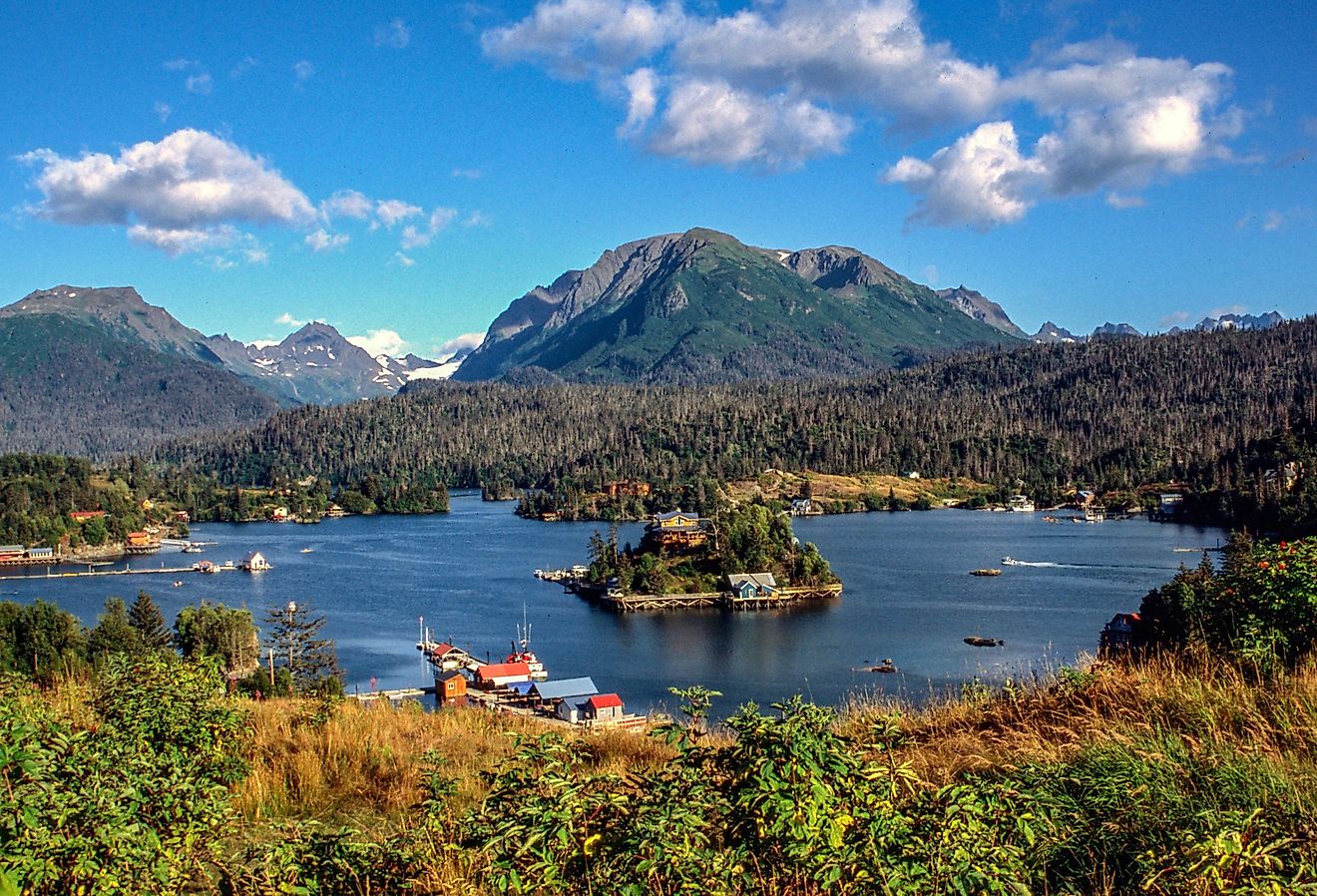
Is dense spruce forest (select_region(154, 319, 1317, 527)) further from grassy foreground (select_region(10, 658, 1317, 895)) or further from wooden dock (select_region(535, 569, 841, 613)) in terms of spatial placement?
grassy foreground (select_region(10, 658, 1317, 895))

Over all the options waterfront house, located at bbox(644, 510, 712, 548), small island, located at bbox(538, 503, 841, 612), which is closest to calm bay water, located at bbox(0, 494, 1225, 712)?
small island, located at bbox(538, 503, 841, 612)

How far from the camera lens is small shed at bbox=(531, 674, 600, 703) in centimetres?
2875

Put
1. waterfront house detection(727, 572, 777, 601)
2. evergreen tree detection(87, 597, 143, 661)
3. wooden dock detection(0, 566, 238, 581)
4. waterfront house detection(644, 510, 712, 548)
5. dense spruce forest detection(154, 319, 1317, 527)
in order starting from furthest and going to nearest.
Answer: dense spruce forest detection(154, 319, 1317, 527), wooden dock detection(0, 566, 238, 581), waterfront house detection(644, 510, 712, 548), waterfront house detection(727, 572, 777, 601), evergreen tree detection(87, 597, 143, 661)

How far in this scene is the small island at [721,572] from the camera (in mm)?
48812

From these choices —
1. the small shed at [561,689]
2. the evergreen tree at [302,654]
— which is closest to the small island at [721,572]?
the evergreen tree at [302,654]

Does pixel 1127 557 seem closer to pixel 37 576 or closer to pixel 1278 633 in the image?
pixel 1278 633

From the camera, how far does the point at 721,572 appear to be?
51281mm

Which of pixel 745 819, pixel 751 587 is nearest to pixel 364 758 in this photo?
pixel 745 819

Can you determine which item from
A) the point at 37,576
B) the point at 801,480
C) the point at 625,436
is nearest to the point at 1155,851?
the point at 37,576

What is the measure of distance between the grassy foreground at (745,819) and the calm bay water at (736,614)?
13.4 metres

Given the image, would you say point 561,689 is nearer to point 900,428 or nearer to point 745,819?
point 745,819

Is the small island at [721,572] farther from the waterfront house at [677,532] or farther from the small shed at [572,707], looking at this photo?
the small shed at [572,707]

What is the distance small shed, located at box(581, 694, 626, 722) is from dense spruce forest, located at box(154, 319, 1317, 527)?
190 feet

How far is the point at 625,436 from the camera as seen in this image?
136 m
